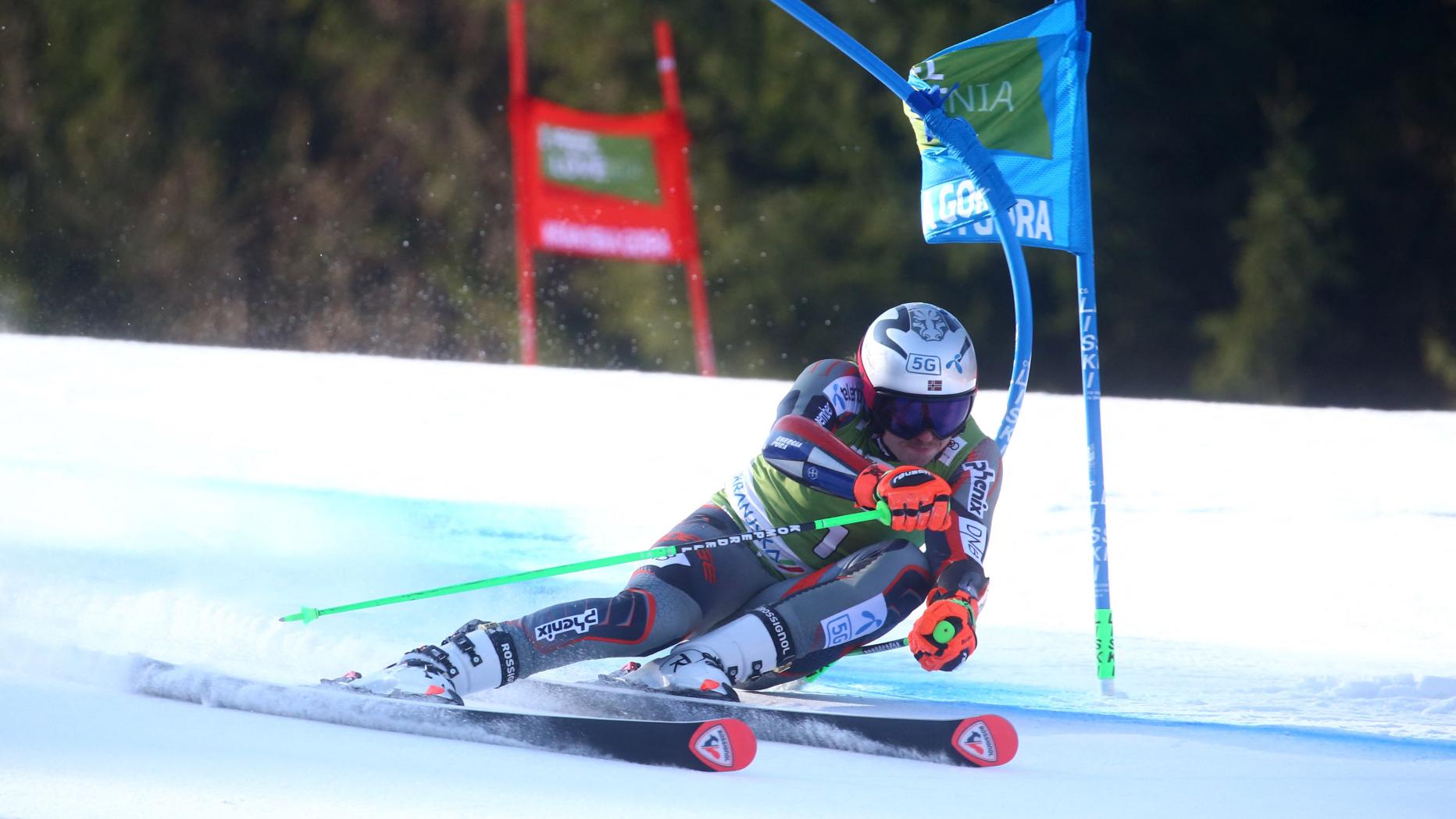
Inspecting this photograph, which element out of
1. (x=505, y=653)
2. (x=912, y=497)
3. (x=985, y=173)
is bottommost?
(x=505, y=653)

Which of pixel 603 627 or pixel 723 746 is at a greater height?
pixel 603 627

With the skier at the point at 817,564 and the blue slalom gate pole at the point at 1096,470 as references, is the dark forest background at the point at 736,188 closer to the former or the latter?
the blue slalom gate pole at the point at 1096,470

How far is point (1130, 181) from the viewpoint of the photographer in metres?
10.8

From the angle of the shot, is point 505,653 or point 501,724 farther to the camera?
point 505,653

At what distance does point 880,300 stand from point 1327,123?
344 cm

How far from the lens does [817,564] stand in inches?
113

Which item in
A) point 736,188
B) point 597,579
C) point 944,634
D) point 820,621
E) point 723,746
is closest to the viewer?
point 723,746

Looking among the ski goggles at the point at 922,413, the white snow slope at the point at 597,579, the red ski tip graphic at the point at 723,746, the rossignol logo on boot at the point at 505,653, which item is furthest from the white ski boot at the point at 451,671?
the ski goggles at the point at 922,413

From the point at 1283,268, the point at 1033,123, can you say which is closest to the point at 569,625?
the point at 1033,123

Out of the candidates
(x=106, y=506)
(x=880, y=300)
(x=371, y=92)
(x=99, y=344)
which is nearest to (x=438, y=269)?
(x=371, y=92)

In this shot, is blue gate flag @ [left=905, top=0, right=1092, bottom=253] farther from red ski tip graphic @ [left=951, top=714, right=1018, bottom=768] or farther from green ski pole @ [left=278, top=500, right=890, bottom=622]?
red ski tip graphic @ [left=951, top=714, right=1018, bottom=768]

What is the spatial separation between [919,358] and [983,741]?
2.61ft

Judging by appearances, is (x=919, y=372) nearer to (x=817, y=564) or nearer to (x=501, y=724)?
(x=817, y=564)

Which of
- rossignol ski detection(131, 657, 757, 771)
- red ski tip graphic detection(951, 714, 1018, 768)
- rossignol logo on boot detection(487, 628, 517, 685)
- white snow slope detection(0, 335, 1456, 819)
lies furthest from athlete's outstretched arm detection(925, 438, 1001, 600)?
rossignol logo on boot detection(487, 628, 517, 685)
